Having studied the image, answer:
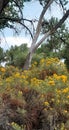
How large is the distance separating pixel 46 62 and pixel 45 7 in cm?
747

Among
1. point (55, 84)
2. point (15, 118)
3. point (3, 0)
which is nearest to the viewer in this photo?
point (15, 118)

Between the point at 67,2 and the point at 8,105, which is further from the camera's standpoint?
the point at 67,2

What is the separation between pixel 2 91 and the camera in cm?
825

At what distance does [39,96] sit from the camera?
26.9ft

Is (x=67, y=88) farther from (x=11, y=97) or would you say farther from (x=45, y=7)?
(x=45, y=7)

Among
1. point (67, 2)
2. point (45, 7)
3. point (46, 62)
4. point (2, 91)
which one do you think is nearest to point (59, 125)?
point (2, 91)

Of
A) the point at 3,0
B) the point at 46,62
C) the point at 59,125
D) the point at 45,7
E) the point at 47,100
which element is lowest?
the point at 59,125

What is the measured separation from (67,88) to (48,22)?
1465 centimetres

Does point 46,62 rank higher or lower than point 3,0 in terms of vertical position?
lower

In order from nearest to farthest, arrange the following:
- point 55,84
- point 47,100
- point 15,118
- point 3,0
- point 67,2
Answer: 1. point 15,118
2. point 47,100
3. point 55,84
4. point 3,0
5. point 67,2

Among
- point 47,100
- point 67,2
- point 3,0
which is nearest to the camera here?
point 47,100

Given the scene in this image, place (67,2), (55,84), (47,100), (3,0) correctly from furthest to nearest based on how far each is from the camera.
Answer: (67,2) < (3,0) < (55,84) < (47,100)

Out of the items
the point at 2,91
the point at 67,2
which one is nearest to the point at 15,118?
the point at 2,91

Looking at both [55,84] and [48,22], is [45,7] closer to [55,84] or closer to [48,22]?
[48,22]
